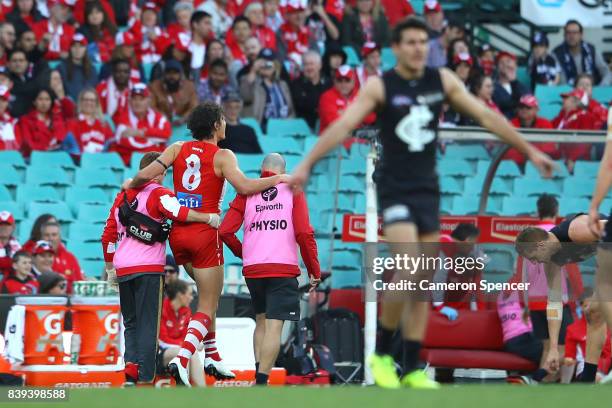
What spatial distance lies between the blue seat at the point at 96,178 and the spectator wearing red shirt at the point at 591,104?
582 centimetres

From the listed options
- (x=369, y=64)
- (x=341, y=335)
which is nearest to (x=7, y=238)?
(x=341, y=335)

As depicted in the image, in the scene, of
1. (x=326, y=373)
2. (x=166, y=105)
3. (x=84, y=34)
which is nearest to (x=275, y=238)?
(x=326, y=373)

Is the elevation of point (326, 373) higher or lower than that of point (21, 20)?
lower

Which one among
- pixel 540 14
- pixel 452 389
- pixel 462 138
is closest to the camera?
pixel 452 389

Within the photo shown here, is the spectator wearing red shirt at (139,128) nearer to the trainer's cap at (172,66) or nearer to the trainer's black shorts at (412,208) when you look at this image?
the trainer's cap at (172,66)

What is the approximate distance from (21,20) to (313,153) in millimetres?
11070

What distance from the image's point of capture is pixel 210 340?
1038 cm

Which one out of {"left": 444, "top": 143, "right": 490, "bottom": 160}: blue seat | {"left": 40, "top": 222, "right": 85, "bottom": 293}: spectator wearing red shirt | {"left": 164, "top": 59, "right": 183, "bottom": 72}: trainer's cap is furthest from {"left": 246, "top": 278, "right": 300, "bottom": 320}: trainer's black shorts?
{"left": 164, "top": 59, "right": 183, "bottom": 72}: trainer's cap

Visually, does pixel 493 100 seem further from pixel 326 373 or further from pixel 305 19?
pixel 326 373

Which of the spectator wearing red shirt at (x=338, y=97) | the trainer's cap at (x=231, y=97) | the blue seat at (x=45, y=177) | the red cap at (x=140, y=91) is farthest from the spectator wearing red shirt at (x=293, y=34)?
the blue seat at (x=45, y=177)

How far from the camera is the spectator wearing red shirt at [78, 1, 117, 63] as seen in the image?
1766 cm

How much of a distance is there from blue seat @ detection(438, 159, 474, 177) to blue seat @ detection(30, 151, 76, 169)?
4284 millimetres

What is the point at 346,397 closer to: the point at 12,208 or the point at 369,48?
the point at 12,208

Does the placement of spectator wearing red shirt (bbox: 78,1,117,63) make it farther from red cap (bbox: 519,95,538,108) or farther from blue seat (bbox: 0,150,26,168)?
red cap (bbox: 519,95,538,108)
